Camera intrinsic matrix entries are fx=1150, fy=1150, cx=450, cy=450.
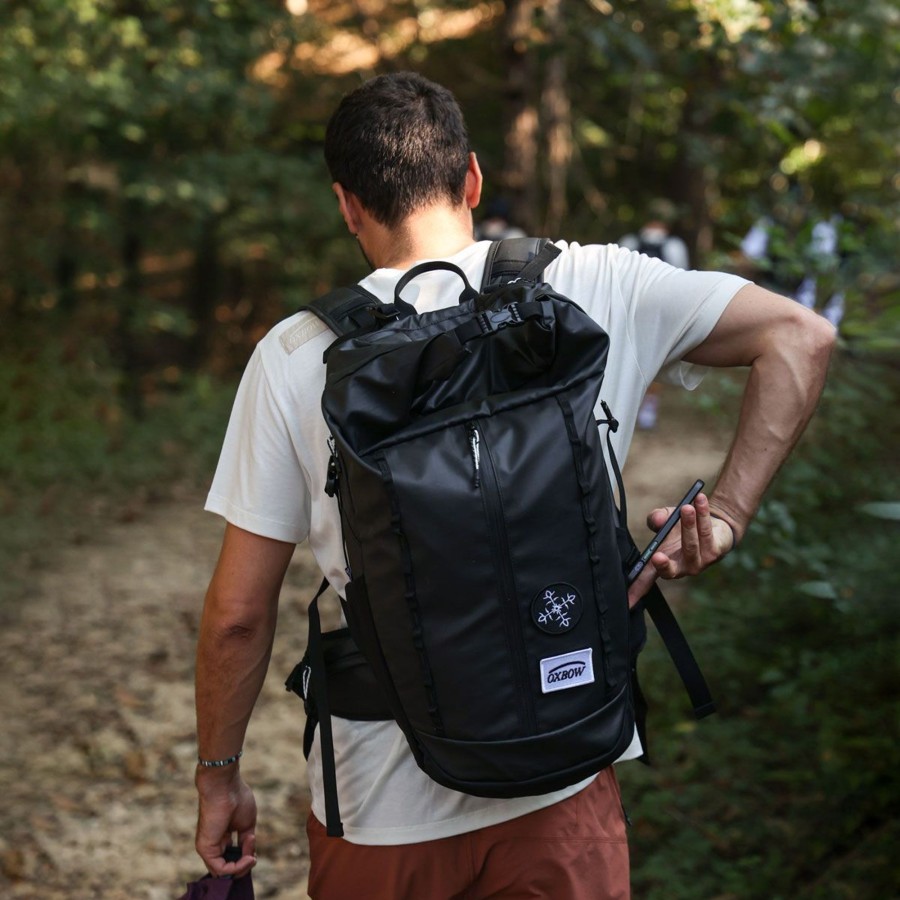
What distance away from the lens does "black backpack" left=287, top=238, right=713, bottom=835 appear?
1644mm

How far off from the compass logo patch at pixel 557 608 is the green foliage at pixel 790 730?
1.64 m

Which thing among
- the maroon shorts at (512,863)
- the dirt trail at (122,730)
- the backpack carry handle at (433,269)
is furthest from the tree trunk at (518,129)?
the maroon shorts at (512,863)

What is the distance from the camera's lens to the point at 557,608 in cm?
168

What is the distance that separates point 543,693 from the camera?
1685mm

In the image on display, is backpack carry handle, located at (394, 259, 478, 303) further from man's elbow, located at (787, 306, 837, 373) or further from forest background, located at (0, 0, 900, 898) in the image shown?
forest background, located at (0, 0, 900, 898)

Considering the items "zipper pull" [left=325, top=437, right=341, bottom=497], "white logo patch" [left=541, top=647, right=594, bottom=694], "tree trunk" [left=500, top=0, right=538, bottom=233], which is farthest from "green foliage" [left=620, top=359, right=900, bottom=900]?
"tree trunk" [left=500, top=0, right=538, bottom=233]

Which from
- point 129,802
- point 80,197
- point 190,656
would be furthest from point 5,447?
point 129,802

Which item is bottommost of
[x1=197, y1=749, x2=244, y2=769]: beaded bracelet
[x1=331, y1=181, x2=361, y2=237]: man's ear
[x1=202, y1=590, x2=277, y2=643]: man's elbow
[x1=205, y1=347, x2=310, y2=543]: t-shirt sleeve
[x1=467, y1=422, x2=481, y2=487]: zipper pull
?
[x1=197, y1=749, x2=244, y2=769]: beaded bracelet

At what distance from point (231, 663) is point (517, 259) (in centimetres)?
A: 87

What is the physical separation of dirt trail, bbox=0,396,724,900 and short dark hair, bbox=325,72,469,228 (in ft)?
9.55

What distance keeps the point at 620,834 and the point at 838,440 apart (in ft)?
15.5

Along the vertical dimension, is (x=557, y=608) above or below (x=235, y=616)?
above

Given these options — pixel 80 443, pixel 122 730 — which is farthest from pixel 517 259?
pixel 80 443

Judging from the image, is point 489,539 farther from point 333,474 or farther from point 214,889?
point 214,889
